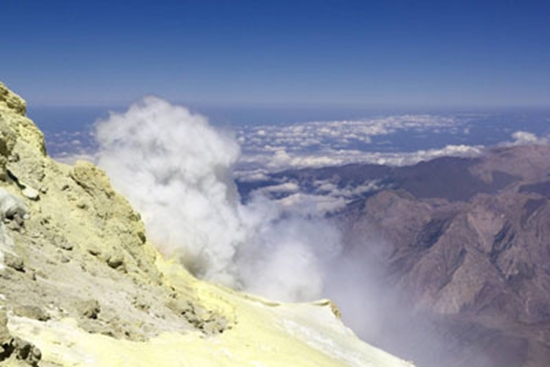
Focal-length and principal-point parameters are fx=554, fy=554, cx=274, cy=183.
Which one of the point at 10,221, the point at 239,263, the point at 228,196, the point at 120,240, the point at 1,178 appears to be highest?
the point at 1,178

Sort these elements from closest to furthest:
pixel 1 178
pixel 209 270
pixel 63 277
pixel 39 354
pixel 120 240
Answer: pixel 39 354 → pixel 63 277 → pixel 1 178 → pixel 120 240 → pixel 209 270

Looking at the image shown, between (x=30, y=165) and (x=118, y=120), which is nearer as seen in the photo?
(x=30, y=165)

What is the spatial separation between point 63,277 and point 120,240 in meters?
7.73

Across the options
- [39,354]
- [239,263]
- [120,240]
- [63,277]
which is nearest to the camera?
[39,354]

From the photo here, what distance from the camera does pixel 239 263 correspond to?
321 ft

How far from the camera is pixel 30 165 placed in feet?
87.9

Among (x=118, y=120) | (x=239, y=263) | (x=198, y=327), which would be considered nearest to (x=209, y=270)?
(x=239, y=263)

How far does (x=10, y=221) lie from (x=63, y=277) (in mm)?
3250

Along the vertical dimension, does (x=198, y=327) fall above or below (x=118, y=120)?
below

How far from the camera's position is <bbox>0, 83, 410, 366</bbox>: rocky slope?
1581 cm

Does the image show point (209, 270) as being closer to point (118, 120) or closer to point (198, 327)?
point (118, 120)

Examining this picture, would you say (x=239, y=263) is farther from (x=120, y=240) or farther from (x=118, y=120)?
(x=120, y=240)

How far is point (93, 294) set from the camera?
20906mm

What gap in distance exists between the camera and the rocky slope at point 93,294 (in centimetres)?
1581
